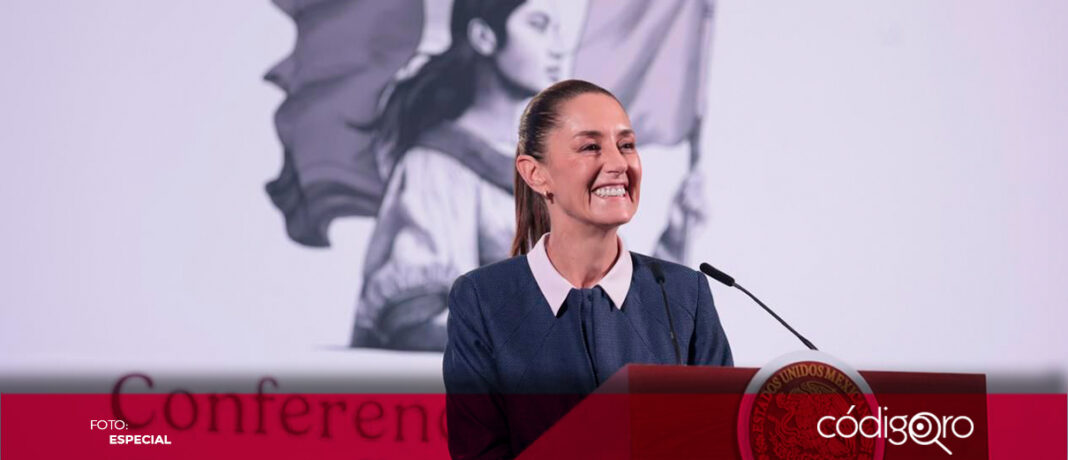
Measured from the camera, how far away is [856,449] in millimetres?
1220

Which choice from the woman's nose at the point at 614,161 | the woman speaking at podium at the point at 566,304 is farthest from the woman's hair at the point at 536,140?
the woman's nose at the point at 614,161

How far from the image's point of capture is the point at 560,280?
1.92 m

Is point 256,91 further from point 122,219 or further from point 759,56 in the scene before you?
point 759,56

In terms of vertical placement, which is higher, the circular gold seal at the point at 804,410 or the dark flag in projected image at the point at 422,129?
the dark flag in projected image at the point at 422,129

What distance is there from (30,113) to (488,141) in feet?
3.93

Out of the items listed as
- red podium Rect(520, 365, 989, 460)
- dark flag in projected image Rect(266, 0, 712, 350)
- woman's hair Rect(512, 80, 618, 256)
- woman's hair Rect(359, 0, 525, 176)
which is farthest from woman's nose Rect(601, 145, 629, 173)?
woman's hair Rect(359, 0, 525, 176)

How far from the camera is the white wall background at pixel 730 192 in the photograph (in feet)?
9.96

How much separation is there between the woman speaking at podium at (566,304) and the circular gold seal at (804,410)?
0.54 m

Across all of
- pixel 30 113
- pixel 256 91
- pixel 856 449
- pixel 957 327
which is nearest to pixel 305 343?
pixel 256 91

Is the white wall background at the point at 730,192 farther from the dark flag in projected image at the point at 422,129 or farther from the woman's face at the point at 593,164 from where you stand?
the woman's face at the point at 593,164

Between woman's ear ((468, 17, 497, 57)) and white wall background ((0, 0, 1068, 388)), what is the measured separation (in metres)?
0.50

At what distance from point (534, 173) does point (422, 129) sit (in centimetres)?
131

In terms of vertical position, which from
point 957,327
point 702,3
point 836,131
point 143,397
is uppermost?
point 702,3

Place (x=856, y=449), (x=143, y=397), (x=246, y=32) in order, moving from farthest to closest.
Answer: (x=246, y=32) < (x=143, y=397) < (x=856, y=449)
